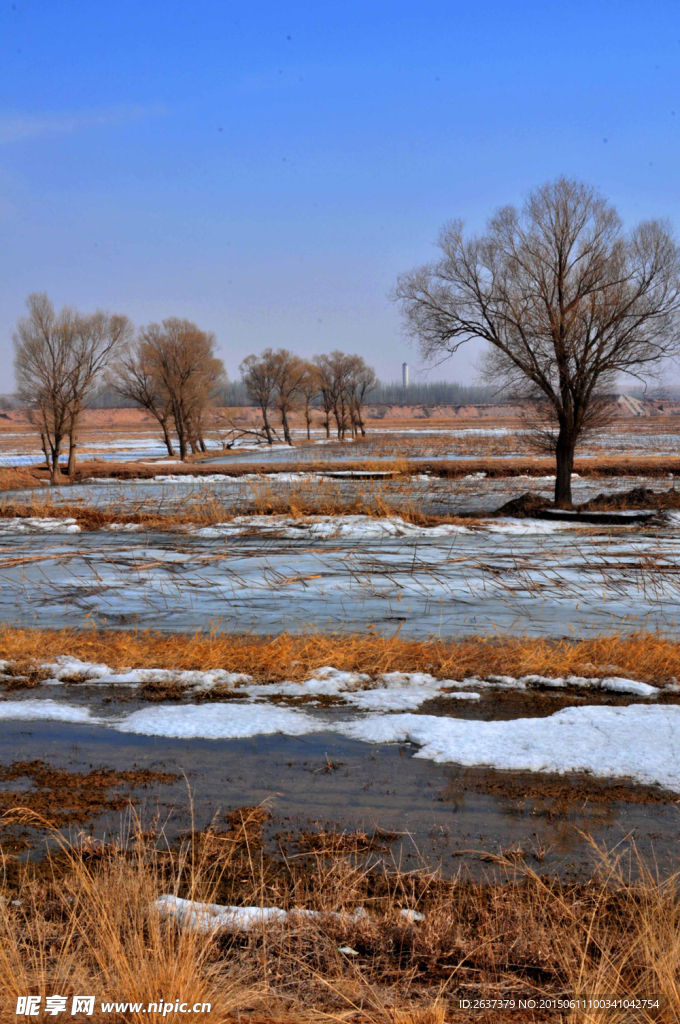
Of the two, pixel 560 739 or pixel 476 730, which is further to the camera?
pixel 476 730

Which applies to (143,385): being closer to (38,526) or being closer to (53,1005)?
(38,526)

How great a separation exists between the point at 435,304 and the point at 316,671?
1869 cm

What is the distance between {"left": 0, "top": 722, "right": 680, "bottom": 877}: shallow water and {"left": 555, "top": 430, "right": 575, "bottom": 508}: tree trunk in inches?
772

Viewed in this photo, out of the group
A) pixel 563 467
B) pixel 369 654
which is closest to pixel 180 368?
pixel 563 467

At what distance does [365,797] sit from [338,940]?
1.77 meters

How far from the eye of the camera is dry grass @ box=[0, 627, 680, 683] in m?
8.22

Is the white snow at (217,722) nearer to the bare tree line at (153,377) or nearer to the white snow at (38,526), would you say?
the white snow at (38,526)

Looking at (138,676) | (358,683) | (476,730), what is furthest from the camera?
(138,676)

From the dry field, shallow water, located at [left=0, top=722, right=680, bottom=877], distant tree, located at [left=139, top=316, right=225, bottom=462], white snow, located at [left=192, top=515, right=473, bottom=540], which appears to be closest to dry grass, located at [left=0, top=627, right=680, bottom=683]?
the dry field

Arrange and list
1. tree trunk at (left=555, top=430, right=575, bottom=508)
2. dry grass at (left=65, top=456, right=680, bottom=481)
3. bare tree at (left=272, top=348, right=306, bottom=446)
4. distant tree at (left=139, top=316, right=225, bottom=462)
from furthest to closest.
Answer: bare tree at (left=272, top=348, right=306, bottom=446), distant tree at (left=139, top=316, right=225, bottom=462), dry grass at (left=65, top=456, right=680, bottom=481), tree trunk at (left=555, top=430, right=575, bottom=508)

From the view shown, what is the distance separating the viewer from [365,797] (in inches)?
209

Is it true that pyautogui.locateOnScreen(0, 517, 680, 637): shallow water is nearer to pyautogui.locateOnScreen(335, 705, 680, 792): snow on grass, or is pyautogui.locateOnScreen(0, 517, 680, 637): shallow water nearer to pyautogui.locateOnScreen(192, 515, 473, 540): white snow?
pyautogui.locateOnScreen(192, 515, 473, 540): white snow

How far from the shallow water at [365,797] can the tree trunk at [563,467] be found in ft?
64.4

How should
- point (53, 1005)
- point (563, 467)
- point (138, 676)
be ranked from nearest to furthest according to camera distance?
1. point (53, 1005)
2. point (138, 676)
3. point (563, 467)
